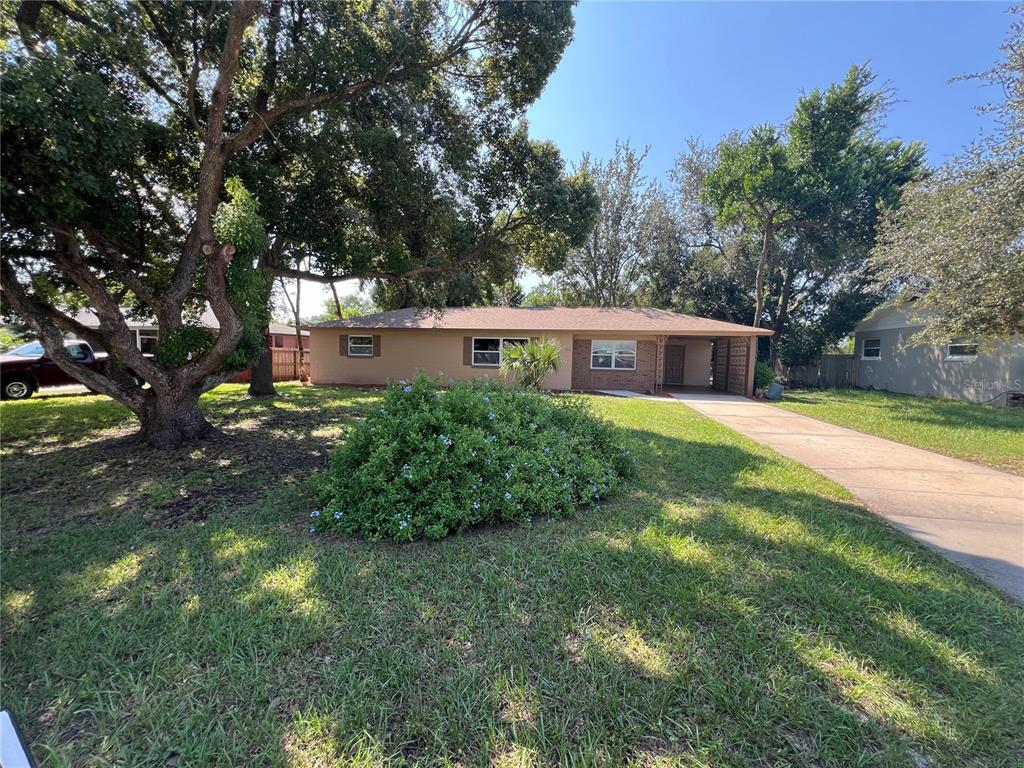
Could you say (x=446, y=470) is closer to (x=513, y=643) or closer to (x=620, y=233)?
(x=513, y=643)

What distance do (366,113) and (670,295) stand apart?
19.6 m

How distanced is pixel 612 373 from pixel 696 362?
4.60 meters

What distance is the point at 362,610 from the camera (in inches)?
95.2

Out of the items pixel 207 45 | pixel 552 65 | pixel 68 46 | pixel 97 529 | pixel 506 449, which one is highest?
pixel 552 65

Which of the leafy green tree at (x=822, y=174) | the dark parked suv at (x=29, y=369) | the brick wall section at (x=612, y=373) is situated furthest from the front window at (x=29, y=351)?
the leafy green tree at (x=822, y=174)

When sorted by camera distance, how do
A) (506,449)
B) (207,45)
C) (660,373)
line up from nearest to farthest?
1. (506,449)
2. (207,45)
3. (660,373)

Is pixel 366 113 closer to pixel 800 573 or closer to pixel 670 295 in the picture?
pixel 800 573

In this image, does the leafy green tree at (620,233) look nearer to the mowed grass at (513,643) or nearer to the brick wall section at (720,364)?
the brick wall section at (720,364)

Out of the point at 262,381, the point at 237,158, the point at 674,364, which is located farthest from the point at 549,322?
the point at 237,158

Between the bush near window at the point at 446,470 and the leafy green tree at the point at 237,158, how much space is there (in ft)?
11.7

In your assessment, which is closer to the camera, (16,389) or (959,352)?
(16,389)

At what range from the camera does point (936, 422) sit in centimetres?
953

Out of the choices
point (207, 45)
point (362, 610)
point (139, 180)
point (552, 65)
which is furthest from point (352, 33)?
point (362, 610)

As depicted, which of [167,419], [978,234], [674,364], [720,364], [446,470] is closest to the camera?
[446,470]
